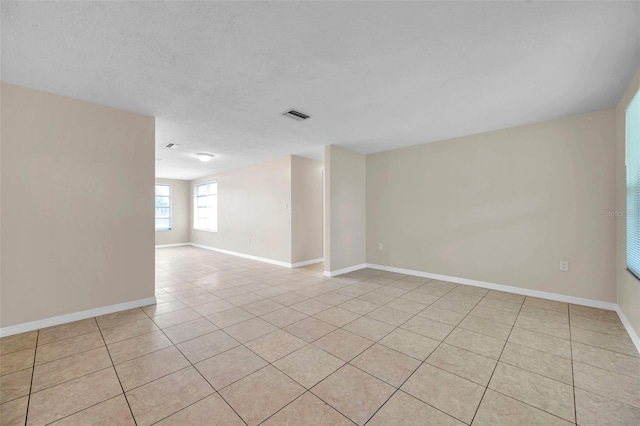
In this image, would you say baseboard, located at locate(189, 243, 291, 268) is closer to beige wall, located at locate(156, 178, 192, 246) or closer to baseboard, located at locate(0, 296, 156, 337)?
beige wall, located at locate(156, 178, 192, 246)

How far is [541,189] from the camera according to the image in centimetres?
353

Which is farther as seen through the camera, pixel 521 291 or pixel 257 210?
pixel 257 210

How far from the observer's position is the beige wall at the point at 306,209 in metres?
5.64

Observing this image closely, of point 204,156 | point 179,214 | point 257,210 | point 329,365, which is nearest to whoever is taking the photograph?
point 329,365

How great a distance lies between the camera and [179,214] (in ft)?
30.9

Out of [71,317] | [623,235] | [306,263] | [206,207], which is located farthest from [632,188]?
[206,207]

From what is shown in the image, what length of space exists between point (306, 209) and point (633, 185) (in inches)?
191

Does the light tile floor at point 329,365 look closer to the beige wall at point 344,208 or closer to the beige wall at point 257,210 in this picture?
the beige wall at point 344,208

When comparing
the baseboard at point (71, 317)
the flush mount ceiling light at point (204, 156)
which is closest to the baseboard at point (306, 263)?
the baseboard at point (71, 317)

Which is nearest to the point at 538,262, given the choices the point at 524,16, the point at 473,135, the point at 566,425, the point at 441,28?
the point at 473,135

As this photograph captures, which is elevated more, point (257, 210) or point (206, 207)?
point (206, 207)

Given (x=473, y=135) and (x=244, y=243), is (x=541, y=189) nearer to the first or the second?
(x=473, y=135)

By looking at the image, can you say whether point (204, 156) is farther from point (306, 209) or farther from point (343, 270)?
point (343, 270)

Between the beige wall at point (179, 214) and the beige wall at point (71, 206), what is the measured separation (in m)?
6.60
